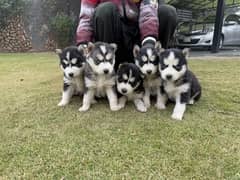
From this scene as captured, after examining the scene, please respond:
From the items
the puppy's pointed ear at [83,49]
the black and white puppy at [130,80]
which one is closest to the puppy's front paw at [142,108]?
the black and white puppy at [130,80]

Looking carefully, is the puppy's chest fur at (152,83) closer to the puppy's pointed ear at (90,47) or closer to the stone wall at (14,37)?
the puppy's pointed ear at (90,47)

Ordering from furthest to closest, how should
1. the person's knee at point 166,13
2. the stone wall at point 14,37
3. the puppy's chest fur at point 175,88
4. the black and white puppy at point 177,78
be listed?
the stone wall at point 14,37 → the person's knee at point 166,13 → the puppy's chest fur at point 175,88 → the black and white puppy at point 177,78

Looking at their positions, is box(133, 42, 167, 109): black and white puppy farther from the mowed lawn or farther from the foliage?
the foliage

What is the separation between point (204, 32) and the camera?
891 centimetres

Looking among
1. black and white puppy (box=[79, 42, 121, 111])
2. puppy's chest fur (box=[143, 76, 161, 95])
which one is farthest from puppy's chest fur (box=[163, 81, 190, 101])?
black and white puppy (box=[79, 42, 121, 111])

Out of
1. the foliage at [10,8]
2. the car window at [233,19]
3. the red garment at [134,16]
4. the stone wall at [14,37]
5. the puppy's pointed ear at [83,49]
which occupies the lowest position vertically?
the stone wall at [14,37]

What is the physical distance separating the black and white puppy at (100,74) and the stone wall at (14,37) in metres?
7.42

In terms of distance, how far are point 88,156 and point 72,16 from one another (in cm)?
828

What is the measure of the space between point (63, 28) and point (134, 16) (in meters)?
6.26

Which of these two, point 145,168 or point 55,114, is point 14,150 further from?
point 145,168

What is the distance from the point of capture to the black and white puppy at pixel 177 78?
239 cm

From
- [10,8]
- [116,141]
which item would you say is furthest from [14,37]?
[116,141]

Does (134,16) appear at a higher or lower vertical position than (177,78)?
higher

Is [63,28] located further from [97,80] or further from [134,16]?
[97,80]
